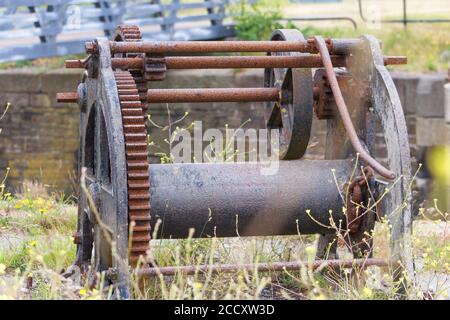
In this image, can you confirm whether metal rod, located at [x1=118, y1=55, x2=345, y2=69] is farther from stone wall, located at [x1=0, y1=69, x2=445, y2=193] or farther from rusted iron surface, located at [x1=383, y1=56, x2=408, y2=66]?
stone wall, located at [x1=0, y1=69, x2=445, y2=193]

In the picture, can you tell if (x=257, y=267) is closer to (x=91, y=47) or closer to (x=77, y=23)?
(x=91, y=47)

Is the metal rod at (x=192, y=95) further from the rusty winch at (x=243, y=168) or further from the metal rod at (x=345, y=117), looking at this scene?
the metal rod at (x=345, y=117)

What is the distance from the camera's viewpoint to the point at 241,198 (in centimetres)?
461

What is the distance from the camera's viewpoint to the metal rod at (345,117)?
Answer: 4074mm

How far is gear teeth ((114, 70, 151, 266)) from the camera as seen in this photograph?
13.4 ft

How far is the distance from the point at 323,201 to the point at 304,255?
0.70m

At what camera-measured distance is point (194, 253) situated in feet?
16.9

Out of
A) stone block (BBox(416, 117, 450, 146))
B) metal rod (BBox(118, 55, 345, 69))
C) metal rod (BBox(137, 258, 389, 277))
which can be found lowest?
stone block (BBox(416, 117, 450, 146))

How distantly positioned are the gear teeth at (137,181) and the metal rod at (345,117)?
869mm

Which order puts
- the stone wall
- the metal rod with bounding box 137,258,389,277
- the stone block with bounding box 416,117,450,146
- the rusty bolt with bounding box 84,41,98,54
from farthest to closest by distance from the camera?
the stone wall → the stone block with bounding box 416,117,450,146 → the rusty bolt with bounding box 84,41,98,54 → the metal rod with bounding box 137,258,389,277

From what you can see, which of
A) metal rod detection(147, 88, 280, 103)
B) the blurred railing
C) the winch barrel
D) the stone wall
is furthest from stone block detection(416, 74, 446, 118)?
the winch barrel

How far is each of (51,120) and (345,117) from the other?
9.54m
